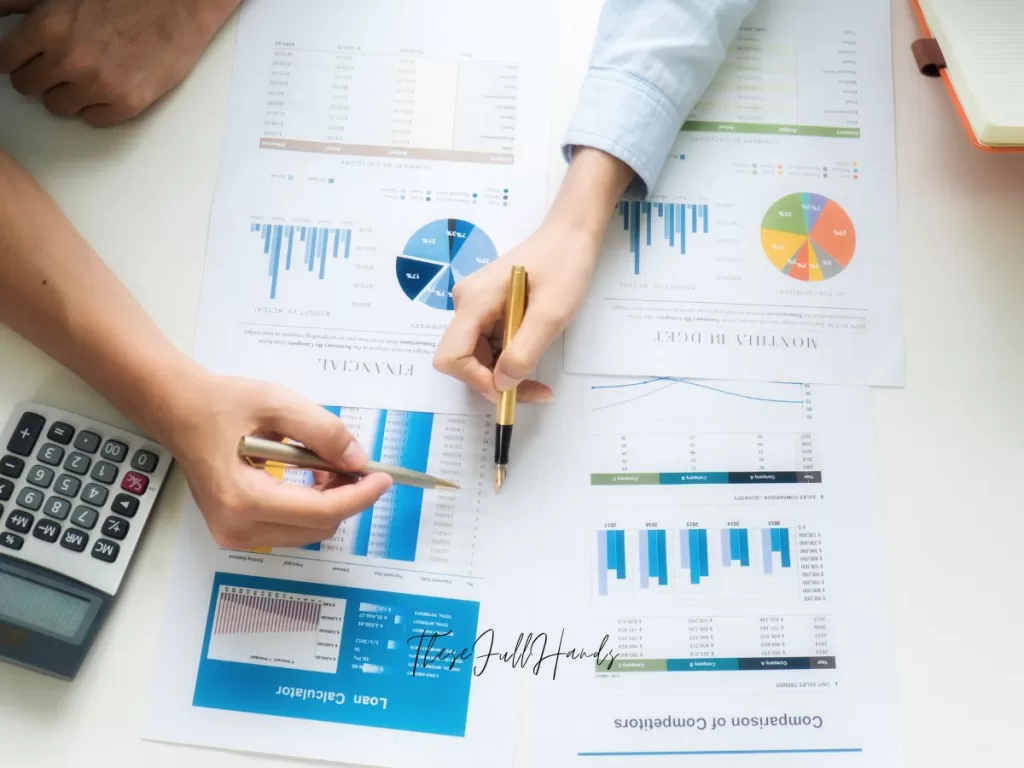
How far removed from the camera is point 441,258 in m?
0.60

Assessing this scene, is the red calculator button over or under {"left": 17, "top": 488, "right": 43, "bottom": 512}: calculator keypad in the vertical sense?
over

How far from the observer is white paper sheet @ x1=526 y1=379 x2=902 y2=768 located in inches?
20.6

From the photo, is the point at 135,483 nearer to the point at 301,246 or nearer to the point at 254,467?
the point at 254,467

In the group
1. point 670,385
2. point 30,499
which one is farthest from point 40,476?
point 670,385

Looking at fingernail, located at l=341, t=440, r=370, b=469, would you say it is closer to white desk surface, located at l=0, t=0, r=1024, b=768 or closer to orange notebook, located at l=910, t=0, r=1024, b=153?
white desk surface, located at l=0, t=0, r=1024, b=768

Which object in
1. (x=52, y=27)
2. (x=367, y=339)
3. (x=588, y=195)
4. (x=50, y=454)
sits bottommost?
(x=50, y=454)

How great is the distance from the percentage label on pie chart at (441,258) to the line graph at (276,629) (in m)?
0.24

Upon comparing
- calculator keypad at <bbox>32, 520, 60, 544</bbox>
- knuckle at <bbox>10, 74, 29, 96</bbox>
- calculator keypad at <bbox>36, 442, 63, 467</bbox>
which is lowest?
calculator keypad at <bbox>32, 520, 60, 544</bbox>

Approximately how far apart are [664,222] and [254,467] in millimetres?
362

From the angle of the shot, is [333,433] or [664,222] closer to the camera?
[333,433]

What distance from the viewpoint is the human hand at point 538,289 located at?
1.75ft

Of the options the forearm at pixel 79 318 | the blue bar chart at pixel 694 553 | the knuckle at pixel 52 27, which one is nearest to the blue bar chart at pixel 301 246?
the forearm at pixel 79 318

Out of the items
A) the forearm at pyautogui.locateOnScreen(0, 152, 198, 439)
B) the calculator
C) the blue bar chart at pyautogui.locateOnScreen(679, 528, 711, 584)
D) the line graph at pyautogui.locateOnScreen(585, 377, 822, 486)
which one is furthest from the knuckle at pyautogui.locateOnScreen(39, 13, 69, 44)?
the blue bar chart at pyautogui.locateOnScreen(679, 528, 711, 584)

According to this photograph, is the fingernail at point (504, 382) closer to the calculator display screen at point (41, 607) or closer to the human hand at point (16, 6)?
the calculator display screen at point (41, 607)
